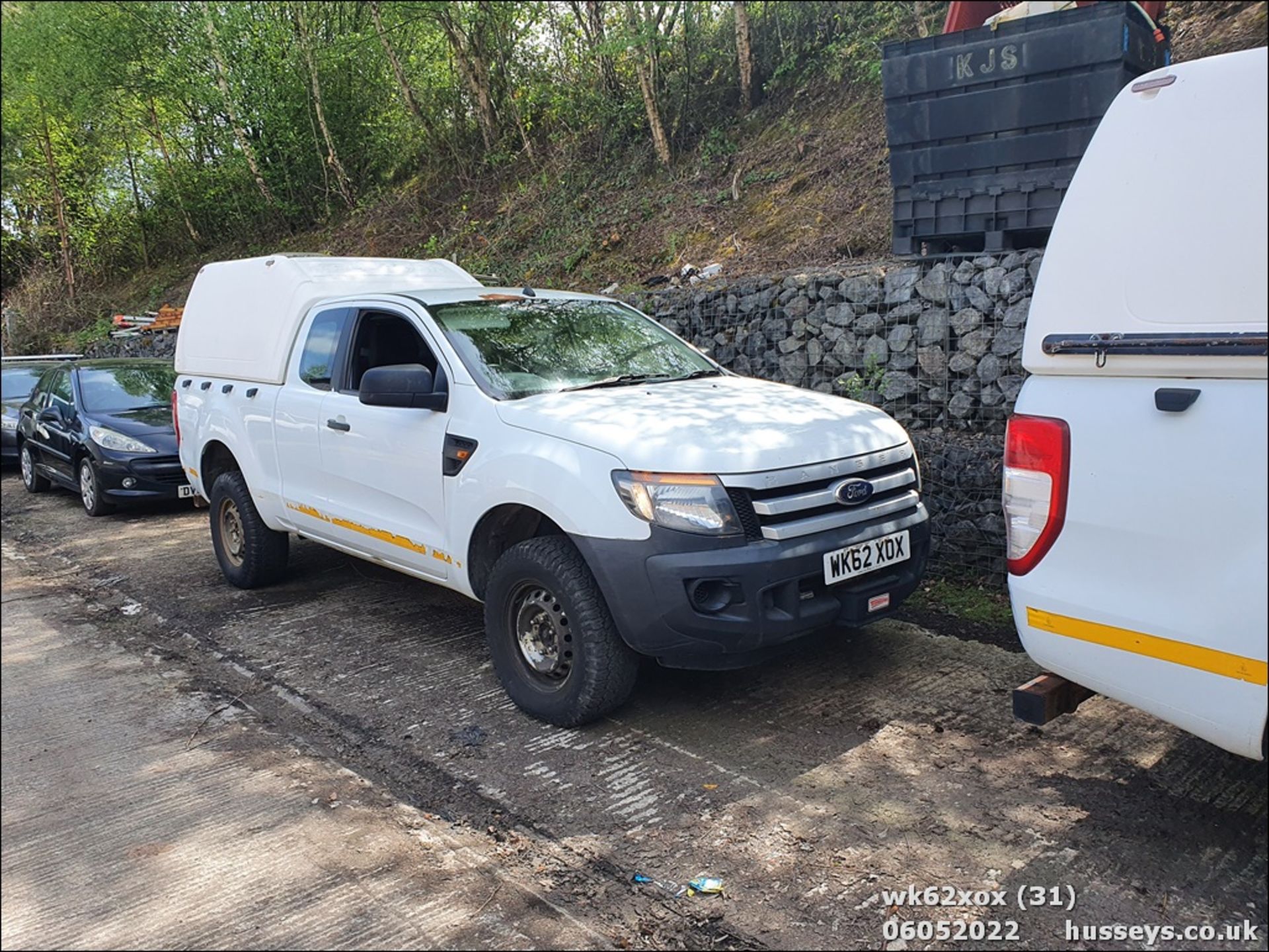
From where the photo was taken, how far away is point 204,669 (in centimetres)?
531

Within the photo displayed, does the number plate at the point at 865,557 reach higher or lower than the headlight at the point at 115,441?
lower

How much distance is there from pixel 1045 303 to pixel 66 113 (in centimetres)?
2350

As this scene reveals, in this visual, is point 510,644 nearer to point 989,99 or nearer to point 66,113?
point 989,99

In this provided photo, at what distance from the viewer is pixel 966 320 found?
6.45 metres

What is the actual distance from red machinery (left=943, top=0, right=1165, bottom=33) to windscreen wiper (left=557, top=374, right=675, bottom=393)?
175 inches

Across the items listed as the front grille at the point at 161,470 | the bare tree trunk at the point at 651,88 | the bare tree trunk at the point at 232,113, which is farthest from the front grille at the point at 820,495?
the bare tree trunk at the point at 232,113

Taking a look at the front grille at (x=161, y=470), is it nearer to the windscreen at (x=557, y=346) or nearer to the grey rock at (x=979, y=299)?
the windscreen at (x=557, y=346)

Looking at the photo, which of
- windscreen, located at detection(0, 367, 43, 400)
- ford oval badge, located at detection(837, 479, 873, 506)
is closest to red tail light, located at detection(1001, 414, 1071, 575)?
ford oval badge, located at detection(837, 479, 873, 506)

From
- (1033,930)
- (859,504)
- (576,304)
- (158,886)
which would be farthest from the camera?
(576,304)

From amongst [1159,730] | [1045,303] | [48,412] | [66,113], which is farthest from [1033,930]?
[66,113]

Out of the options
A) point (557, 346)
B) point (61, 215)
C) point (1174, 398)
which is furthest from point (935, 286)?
point (61, 215)

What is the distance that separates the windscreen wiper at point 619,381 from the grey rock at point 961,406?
7.17 ft

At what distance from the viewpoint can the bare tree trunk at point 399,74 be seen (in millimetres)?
16672

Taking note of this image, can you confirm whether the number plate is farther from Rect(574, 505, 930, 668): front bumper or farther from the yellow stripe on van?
the yellow stripe on van
